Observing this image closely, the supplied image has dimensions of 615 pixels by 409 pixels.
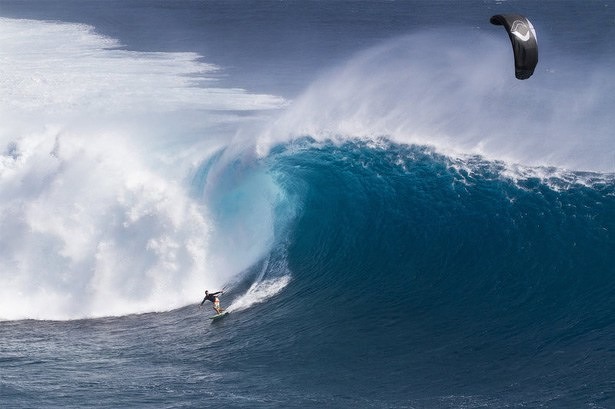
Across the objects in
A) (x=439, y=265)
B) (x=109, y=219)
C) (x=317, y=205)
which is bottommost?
(x=439, y=265)

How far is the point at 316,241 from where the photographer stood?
2362 centimetres

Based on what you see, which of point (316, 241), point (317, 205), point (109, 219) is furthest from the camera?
point (317, 205)

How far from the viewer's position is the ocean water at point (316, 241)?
16.8m

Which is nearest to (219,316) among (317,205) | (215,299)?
(215,299)

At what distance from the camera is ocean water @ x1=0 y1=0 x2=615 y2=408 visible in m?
16.8

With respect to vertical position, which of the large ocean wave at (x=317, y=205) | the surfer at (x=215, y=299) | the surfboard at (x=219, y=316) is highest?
the large ocean wave at (x=317, y=205)

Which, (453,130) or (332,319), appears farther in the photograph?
(453,130)

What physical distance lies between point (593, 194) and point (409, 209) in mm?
4634

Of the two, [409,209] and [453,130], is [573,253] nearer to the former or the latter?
[409,209]

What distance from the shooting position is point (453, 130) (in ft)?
90.5

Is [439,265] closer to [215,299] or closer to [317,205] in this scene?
[317,205]

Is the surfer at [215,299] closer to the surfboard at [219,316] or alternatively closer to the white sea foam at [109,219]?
the surfboard at [219,316]

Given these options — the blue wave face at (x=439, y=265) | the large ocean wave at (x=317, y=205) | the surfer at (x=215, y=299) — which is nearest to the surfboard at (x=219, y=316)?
the surfer at (x=215, y=299)

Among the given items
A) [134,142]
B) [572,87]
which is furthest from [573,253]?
[572,87]
